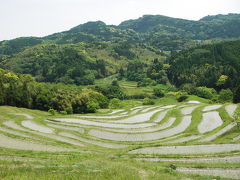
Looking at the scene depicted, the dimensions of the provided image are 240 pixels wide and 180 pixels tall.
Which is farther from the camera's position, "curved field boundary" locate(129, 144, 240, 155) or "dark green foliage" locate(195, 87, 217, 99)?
"dark green foliage" locate(195, 87, 217, 99)

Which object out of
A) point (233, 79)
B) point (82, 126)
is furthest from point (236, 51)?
point (82, 126)

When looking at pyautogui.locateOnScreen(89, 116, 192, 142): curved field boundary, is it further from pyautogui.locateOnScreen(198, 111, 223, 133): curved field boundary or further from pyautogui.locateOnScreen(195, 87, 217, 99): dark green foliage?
pyautogui.locateOnScreen(195, 87, 217, 99): dark green foliage

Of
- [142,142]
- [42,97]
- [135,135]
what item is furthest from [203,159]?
[42,97]

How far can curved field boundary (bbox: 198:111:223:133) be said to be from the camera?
3806 centimetres

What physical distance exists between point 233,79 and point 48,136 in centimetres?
13758

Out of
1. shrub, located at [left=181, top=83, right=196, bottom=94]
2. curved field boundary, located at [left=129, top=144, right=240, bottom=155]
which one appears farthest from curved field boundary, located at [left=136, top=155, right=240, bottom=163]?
shrub, located at [left=181, top=83, right=196, bottom=94]

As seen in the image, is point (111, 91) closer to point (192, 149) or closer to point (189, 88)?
point (189, 88)

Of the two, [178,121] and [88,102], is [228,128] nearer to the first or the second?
[178,121]

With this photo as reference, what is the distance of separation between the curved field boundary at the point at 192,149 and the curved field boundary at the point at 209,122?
527 inches

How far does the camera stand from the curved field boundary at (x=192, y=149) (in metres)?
22.3

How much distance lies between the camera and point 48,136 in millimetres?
32688

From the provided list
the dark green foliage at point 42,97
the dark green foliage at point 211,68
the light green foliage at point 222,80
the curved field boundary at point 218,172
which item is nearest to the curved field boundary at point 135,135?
the curved field boundary at point 218,172

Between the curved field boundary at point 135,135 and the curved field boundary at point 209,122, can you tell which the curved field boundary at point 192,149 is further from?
the curved field boundary at point 209,122

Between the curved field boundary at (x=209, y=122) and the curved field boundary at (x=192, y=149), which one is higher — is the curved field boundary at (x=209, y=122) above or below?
below
